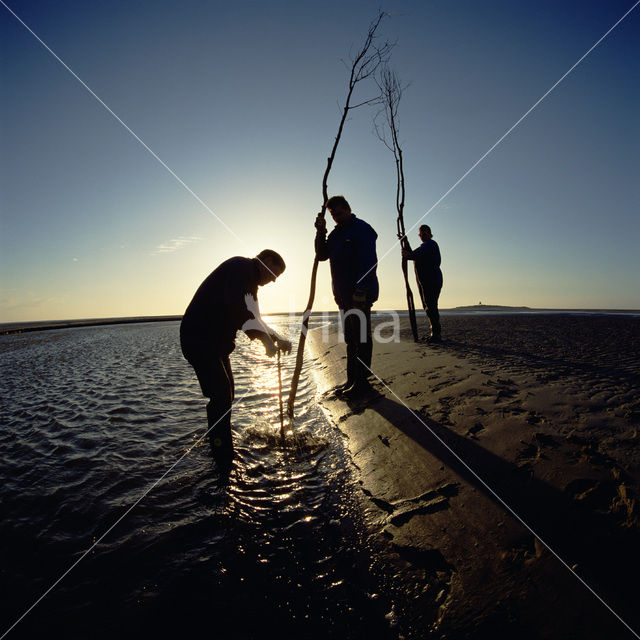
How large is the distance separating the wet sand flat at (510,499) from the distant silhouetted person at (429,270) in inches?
170

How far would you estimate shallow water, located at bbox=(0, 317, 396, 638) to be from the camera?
5.67ft

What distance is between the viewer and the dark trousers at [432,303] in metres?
8.70

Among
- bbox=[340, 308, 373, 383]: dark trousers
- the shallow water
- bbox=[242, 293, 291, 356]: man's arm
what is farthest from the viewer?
bbox=[340, 308, 373, 383]: dark trousers

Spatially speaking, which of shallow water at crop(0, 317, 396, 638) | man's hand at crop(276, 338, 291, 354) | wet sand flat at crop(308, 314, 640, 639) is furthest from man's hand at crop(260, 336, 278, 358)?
wet sand flat at crop(308, 314, 640, 639)

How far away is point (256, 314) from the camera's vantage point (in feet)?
12.7

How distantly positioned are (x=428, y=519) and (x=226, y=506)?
164cm

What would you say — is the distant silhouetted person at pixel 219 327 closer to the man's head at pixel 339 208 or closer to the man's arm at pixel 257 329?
the man's arm at pixel 257 329

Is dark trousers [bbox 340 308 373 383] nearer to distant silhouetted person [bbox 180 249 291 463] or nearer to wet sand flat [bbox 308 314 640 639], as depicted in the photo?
wet sand flat [bbox 308 314 640 639]

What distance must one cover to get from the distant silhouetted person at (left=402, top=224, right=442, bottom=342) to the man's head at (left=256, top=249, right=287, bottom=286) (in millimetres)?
5930

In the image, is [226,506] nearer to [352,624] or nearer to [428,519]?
A: [352,624]

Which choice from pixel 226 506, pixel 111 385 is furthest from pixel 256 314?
pixel 111 385

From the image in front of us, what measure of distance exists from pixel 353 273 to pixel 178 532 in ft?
13.4

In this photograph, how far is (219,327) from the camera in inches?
146

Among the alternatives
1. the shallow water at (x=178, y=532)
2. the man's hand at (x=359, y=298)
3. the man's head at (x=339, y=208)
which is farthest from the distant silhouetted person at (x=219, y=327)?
the man's head at (x=339, y=208)
